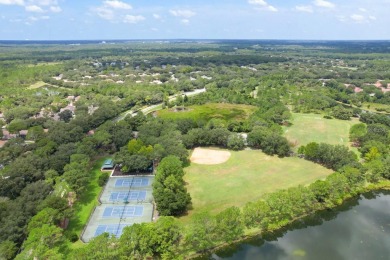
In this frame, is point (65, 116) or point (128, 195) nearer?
point (128, 195)

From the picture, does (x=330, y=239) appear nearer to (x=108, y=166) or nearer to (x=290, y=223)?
(x=290, y=223)

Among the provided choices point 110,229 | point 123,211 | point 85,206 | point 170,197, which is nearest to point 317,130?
point 170,197

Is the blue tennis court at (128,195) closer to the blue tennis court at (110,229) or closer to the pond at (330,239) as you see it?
the blue tennis court at (110,229)

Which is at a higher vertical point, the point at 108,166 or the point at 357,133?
the point at 357,133

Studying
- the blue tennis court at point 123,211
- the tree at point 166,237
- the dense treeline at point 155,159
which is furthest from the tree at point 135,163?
the tree at point 166,237

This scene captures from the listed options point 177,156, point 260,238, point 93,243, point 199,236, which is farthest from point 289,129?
point 93,243

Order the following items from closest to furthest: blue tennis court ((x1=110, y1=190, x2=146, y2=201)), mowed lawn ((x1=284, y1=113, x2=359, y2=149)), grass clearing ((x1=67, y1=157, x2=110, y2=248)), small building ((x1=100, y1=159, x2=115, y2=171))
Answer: grass clearing ((x1=67, y1=157, x2=110, y2=248)) → blue tennis court ((x1=110, y1=190, x2=146, y2=201)) → small building ((x1=100, y1=159, x2=115, y2=171)) → mowed lawn ((x1=284, y1=113, x2=359, y2=149))

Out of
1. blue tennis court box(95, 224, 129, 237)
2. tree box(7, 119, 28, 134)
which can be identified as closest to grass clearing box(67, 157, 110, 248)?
blue tennis court box(95, 224, 129, 237)

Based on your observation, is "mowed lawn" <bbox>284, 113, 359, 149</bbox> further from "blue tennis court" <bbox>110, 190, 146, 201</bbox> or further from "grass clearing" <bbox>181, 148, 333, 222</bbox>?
"blue tennis court" <bbox>110, 190, 146, 201</bbox>

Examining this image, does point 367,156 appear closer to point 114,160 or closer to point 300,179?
point 300,179
